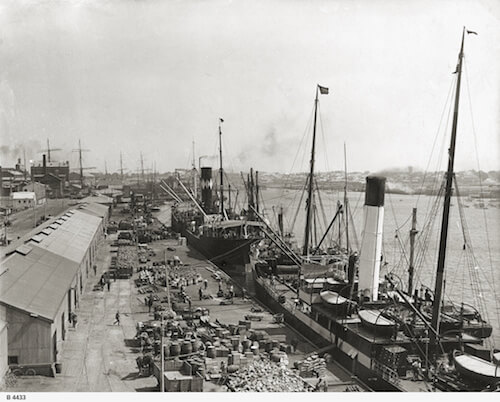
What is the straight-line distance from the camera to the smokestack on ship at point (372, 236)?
1883cm

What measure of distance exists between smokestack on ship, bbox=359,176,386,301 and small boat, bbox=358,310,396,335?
150 centimetres

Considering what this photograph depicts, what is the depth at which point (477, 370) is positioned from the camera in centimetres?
1405

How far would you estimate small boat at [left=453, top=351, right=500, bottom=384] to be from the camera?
45.1 ft

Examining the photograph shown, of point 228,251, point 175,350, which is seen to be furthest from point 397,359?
point 228,251

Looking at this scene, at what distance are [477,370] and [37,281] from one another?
14142 millimetres

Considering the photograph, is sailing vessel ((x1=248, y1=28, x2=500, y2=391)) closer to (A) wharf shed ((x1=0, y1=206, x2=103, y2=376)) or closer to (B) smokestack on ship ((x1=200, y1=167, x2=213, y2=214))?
(A) wharf shed ((x1=0, y1=206, x2=103, y2=376))

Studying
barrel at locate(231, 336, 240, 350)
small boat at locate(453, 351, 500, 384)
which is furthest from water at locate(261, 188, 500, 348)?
small boat at locate(453, 351, 500, 384)

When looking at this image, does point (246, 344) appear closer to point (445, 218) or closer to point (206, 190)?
point (445, 218)

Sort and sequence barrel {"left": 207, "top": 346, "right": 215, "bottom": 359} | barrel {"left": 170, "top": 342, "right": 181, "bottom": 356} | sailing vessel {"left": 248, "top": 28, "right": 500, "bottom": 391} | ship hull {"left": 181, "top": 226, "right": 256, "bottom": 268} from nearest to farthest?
1. sailing vessel {"left": 248, "top": 28, "right": 500, "bottom": 391}
2. barrel {"left": 170, "top": 342, "right": 181, "bottom": 356}
3. barrel {"left": 207, "top": 346, "right": 215, "bottom": 359}
4. ship hull {"left": 181, "top": 226, "right": 256, "bottom": 268}

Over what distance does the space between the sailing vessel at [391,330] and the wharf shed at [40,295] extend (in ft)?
30.6

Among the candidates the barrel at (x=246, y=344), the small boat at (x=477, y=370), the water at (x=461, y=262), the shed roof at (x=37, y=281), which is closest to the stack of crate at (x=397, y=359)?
the small boat at (x=477, y=370)

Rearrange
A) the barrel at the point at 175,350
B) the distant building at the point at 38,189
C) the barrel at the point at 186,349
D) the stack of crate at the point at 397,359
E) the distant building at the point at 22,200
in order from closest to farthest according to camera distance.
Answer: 1. the stack of crate at the point at 397,359
2. the barrel at the point at 175,350
3. the barrel at the point at 186,349
4. the distant building at the point at 22,200
5. the distant building at the point at 38,189

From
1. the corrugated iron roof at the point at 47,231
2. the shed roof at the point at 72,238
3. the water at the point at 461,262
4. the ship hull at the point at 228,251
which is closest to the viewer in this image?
the shed roof at the point at 72,238

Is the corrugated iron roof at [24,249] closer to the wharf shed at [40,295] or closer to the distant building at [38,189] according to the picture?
the wharf shed at [40,295]
